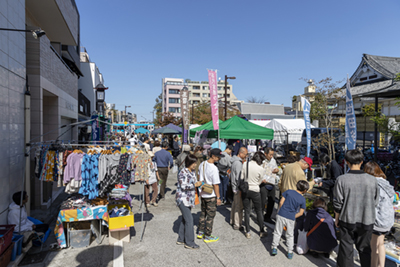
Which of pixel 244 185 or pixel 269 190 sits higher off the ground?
pixel 244 185

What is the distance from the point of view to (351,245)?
3.56 m

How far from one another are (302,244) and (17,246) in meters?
5.04

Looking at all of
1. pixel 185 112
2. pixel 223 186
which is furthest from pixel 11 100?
pixel 185 112

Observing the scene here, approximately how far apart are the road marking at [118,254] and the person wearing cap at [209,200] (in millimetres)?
1545

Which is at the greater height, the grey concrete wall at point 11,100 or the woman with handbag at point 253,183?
the grey concrete wall at point 11,100

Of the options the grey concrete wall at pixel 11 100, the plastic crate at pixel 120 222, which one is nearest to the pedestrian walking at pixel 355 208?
the plastic crate at pixel 120 222

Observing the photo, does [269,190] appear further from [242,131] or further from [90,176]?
[242,131]

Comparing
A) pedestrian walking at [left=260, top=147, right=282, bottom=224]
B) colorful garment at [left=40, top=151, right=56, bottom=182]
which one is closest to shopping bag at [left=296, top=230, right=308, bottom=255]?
pedestrian walking at [left=260, top=147, right=282, bottom=224]

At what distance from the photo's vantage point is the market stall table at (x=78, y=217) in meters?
4.74

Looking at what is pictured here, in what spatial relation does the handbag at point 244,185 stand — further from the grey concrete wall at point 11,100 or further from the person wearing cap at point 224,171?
the grey concrete wall at point 11,100

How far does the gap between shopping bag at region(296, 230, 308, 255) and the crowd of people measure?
0.24ft

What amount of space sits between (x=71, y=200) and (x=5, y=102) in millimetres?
2306

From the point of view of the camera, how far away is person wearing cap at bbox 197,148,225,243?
16.2ft

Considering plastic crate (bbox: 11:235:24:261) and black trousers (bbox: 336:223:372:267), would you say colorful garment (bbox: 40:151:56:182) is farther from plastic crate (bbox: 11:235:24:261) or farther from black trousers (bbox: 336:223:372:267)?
black trousers (bbox: 336:223:372:267)
